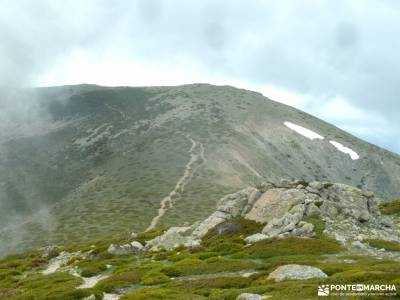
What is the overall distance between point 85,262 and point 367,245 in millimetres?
31070

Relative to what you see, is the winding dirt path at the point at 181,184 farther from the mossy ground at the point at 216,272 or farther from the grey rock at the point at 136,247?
the mossy ground at the point at 216,272

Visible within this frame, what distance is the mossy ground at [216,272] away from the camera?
94.9 ft

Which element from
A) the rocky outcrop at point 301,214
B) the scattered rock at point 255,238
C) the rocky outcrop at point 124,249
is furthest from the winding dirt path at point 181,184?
the scattered rock at point 255,238

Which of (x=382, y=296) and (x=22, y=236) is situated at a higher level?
(x=382, y=296)

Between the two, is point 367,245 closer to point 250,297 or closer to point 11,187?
point 250,297

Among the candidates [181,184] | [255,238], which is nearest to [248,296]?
[255,238]

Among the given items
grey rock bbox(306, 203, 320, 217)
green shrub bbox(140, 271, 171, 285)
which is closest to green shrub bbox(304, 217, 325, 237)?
grey rock bbox(306, 203, 320, 217)

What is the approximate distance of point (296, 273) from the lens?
3244 cm

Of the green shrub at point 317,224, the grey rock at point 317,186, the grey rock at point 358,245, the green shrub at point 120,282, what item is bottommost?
the green shrub at point 120,282

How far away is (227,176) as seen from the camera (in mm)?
182000

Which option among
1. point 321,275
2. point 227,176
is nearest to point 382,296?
point 321,275

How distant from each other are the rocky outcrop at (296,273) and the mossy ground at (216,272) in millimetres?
917

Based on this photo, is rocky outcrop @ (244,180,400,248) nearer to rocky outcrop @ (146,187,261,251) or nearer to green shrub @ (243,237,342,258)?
green shrub @ (243,237,342,258)

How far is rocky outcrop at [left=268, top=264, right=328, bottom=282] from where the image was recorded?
32000 millimetres
